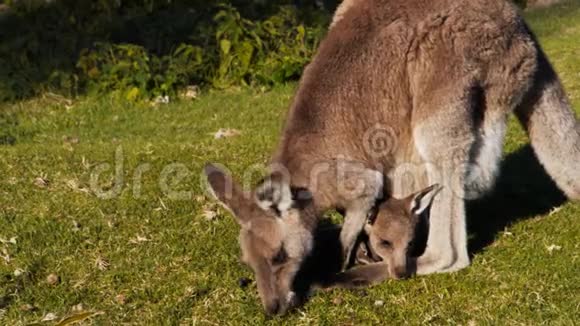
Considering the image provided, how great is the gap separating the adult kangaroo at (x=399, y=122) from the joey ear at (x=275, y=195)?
0.01 meters

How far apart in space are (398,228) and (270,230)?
28.7 inches

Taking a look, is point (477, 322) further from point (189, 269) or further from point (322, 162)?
point (189, 269)

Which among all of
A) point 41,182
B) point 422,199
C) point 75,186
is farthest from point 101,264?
point 422,199

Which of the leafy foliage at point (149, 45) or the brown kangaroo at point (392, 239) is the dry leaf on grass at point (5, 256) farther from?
the leafy foliage at point (149, 45)

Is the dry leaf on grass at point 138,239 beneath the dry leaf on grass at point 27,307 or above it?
beneath

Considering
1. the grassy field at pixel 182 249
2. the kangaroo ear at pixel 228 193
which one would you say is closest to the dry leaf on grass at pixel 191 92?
the grassy field at pixel 182 249

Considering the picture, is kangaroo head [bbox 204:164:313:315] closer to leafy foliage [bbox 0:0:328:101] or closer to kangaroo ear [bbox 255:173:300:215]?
kangaroo ear [bbox 255:173:300:215]

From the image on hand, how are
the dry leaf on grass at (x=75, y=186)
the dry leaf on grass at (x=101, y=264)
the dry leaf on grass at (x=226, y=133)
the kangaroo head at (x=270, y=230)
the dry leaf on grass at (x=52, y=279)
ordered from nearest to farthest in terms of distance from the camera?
the kangaroo head at (x=270, y=230) → the dry leaf on grass at (x=52, y=279) → the dry leaf on grass at (x=101, y=264) → the dry leaf on grass at (x=75, y=186) → the dry leaf on grass at (x=226, y=133)

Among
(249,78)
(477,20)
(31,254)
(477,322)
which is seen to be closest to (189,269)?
(31,254)

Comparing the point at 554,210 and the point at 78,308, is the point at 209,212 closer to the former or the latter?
the point at 78,308

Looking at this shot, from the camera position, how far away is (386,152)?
5.01 meters

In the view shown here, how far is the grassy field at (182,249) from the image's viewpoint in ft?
15.1

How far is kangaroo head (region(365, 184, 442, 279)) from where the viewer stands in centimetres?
486

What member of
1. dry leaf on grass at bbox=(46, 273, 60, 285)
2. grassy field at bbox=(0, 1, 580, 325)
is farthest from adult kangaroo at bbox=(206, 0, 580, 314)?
dry leaf on grass at bbox=(46, 273, 60, 285)
